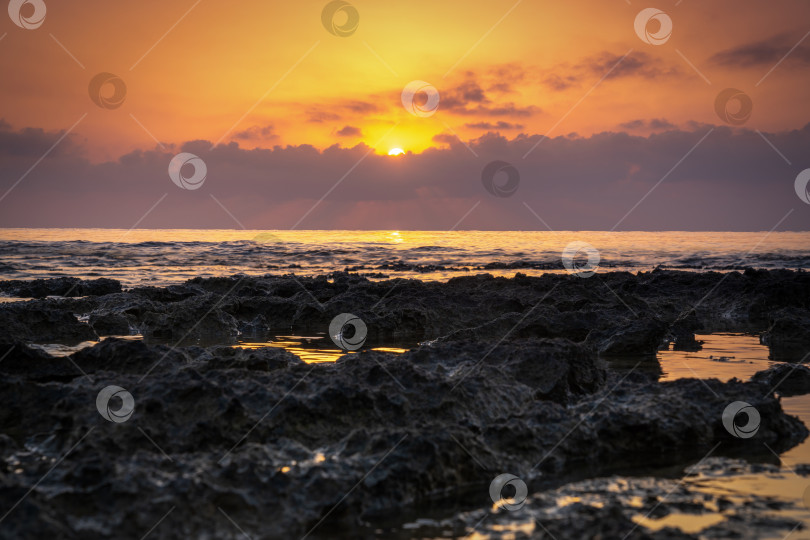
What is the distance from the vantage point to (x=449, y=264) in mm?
33812

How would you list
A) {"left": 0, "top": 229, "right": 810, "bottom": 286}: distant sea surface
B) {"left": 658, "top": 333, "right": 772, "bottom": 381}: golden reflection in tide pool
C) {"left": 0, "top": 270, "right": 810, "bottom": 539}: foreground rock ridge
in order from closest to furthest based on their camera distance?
{"left": 0, "top": 270, "right": 810, "bottom": 539}: foreground rock ridge
{"left": 658, "top": 333, "right": 772, "bottom": 381}: golden reflection in tide pool
{"left": 0, "top": 229, "right": 810, "bottom": 286}: distant sea surface

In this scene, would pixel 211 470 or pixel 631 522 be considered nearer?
pixel 631 522

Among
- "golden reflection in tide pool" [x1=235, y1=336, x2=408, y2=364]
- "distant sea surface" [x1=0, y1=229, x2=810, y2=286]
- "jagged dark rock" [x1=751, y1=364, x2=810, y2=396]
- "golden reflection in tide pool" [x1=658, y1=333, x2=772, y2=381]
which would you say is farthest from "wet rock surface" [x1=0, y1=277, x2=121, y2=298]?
"jagged dark rock" [x1=751, y1=364, x2=810, y2=396]

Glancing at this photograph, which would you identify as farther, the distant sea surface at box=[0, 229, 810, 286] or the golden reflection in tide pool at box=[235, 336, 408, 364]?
the distant sea surface at box=[0, 229, 810, 286]

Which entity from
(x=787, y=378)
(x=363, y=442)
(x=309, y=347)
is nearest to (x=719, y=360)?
(x=787, y=378)

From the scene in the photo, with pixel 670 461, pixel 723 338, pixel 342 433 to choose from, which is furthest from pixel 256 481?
pixel 723 338

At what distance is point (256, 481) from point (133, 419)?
45.1 inches

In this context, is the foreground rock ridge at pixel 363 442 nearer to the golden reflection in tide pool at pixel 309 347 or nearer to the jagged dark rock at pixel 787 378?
the jagged dark rock at pixel 787 378

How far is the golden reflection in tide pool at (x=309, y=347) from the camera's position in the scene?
26.3 feet

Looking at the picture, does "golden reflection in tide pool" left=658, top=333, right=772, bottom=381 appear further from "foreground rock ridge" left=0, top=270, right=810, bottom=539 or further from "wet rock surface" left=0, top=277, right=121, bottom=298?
"wet rock surface" left=0, top=277, right=121, bottom=298

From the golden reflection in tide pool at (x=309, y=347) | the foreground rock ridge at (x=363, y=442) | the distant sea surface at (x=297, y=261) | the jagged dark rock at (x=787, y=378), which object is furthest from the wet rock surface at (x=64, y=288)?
the jagged dark rock at (x=787, y=378)

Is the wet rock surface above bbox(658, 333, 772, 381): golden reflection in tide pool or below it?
above

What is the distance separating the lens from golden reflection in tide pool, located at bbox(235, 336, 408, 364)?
8031 mm

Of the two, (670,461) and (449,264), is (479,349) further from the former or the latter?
(449,264)
